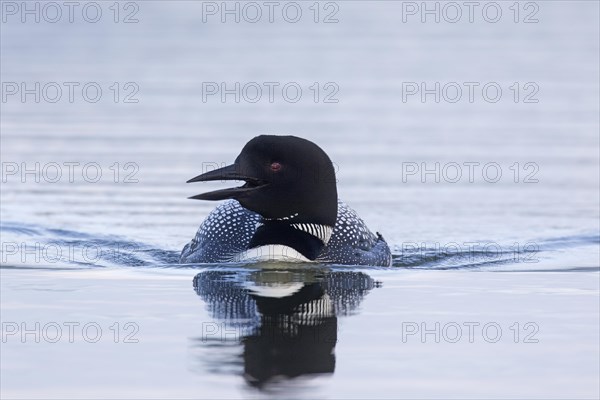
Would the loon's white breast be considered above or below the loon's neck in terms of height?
below

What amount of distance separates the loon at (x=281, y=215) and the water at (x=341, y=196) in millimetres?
208

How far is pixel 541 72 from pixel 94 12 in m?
11.3

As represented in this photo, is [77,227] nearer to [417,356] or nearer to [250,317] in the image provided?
[250,317]

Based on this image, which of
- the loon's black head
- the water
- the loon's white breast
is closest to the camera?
the water

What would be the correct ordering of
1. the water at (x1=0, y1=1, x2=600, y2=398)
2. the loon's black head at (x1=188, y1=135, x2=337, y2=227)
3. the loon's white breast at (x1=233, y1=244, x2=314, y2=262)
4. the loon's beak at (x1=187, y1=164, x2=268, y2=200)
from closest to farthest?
the water at (x1=0, y1=1, x2=600, y2=398), the loon's beak at (x1=187, y1=164, x2=268, y2=200), the loon's black head at (x1=188, y1=135, x2=337, y2=227), the loon's white breast at (x1=233, y1=244, x2=314, y2=262)

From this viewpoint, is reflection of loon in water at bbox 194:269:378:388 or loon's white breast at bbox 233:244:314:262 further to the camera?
loon's white breast at bbox 233:244:314:262

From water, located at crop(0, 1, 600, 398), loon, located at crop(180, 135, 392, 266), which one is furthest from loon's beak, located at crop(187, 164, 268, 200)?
water, located at crop(0, 1, 600, 398)

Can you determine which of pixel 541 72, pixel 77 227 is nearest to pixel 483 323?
pixel 77 227

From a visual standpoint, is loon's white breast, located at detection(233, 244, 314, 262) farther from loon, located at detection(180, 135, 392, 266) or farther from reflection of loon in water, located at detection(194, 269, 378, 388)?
A: reflection of loon in water, located at detection(194, 269, 378, 388)

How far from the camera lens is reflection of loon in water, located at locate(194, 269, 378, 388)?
777 centimetres

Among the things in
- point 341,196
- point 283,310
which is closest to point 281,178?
point 283,310

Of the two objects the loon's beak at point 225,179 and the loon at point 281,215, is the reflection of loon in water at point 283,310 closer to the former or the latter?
the loon at point 281,215

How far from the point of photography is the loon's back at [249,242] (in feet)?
36.2

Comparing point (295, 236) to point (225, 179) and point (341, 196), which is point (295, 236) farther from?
point (341, 196)
